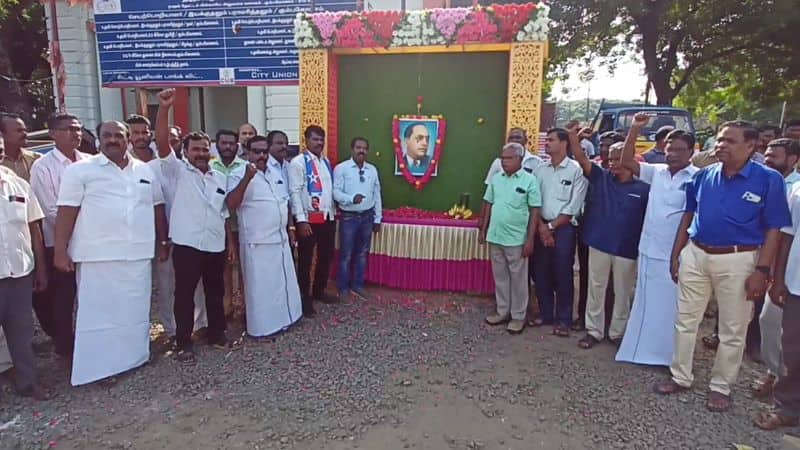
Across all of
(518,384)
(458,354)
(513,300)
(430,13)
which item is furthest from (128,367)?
(430,13)

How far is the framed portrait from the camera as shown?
6172 mm

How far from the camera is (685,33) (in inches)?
606

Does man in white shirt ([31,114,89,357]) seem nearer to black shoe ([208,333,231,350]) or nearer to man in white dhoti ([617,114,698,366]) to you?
black shoe ([208,333,231,350])

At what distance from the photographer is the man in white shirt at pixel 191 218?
12.6 feet

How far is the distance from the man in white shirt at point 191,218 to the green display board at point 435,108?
2.63 meters

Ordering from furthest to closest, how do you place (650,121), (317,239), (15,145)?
(650,121), (317,239), (15,145)

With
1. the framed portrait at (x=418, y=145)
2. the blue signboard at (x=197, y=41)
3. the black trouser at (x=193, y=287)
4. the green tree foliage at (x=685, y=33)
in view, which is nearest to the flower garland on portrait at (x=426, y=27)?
the framed portrait at (x=418, y=145)

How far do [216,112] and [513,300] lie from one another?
8.65m

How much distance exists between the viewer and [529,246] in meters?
4.50

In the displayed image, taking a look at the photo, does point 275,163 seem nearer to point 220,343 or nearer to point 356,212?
point 356,212

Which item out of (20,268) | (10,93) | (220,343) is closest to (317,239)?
(220,343)

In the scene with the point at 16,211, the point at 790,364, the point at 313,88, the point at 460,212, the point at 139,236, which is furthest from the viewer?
the point at 313,88

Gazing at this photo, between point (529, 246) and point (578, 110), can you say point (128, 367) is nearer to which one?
point (529, 246)

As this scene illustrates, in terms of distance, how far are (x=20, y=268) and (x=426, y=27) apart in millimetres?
4128
